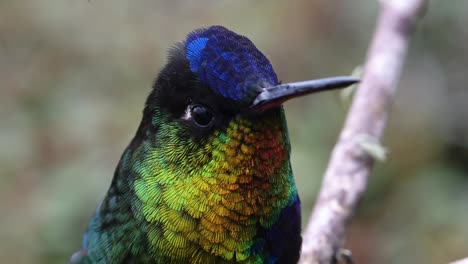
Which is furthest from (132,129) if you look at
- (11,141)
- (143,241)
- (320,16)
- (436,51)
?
(143,241)

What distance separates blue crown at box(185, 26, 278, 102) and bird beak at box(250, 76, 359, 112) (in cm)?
3

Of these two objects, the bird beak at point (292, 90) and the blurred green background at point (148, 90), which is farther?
the blurred green background at point (148, 90)

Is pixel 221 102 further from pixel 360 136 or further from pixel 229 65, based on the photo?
pixel 360 136

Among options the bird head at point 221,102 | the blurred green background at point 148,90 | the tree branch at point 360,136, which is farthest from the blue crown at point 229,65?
the blurred green background at point 148,90

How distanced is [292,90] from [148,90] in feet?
10.2

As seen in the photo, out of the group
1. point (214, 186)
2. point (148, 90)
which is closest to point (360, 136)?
point (214, 186)

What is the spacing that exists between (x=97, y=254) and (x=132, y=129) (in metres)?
2.21

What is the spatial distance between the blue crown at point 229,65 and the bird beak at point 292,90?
0.09 ft

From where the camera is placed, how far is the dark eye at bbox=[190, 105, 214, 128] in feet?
6.08

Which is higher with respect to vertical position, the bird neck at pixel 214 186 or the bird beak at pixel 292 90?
the bird beak at pixel 292 90

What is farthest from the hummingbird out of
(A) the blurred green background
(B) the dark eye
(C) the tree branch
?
(A) the blurred green background

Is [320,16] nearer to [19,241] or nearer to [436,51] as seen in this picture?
[436,51]

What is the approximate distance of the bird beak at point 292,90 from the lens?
1.67 metres

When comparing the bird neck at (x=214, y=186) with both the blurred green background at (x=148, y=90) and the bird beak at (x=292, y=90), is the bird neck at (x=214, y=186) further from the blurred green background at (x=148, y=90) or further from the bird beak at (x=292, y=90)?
the blurred green background at (x=148, y=90)
